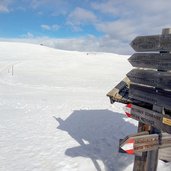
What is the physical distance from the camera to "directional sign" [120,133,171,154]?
486cm

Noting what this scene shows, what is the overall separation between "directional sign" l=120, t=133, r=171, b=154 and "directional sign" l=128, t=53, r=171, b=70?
1.34 meters

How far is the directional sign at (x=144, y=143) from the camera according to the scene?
191 inches

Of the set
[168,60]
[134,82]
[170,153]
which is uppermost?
[168,60]

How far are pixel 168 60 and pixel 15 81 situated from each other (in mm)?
22331

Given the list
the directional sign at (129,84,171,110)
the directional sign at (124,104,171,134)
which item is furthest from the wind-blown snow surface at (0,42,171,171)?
the directional sign at (129,84,171,110)

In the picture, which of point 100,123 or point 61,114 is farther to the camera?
point 61,114

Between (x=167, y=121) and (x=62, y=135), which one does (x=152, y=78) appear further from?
(x=62, y=135)

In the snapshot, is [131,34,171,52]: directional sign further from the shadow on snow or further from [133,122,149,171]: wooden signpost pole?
the shadow on snow

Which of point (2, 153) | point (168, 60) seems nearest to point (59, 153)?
point (2, 153)

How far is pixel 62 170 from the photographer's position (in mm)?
6805

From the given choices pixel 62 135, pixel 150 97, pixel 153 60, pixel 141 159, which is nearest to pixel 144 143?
pixel 141 159

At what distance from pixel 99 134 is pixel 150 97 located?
17.6 ft

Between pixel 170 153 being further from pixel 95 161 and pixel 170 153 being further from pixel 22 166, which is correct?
pixel 22 166

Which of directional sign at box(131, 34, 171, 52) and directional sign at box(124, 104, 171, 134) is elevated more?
A: directional sign at box(131, 34, 171, 52)
